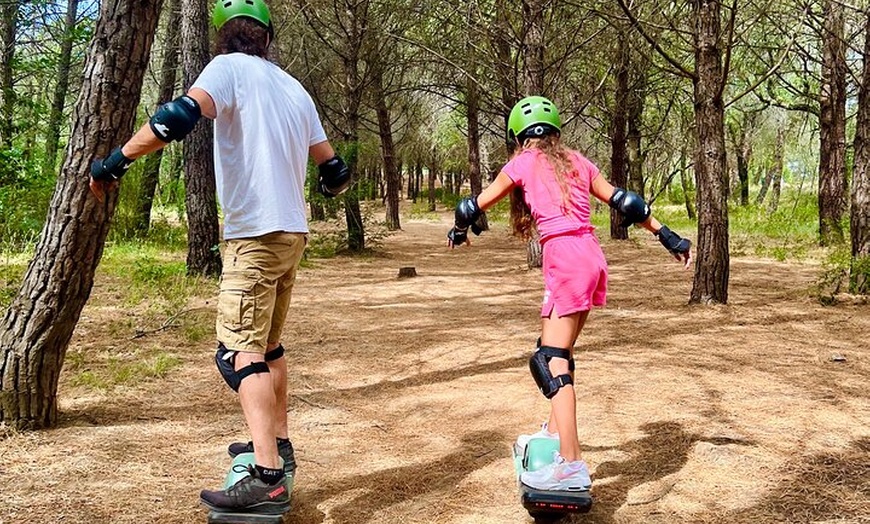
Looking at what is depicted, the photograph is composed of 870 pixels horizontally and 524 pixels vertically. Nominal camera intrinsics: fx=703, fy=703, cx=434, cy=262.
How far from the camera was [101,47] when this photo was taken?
3.55 m

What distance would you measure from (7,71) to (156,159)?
3.30 meters

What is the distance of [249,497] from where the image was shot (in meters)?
2.63

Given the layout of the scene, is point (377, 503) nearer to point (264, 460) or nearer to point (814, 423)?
point (264, 460)

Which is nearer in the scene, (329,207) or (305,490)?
(305,490)

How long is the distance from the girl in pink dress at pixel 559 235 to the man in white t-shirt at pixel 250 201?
2.63ft

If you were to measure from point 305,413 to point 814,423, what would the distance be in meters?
2.88

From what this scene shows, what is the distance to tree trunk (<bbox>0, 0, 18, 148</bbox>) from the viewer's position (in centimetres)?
1084

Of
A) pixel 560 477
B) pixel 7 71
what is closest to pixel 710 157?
pixel 560 477

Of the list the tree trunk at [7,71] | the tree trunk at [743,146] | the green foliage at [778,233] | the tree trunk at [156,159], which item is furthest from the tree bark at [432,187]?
the tree trunk at [7,71]

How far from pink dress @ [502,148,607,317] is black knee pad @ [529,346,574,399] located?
0.52 feet

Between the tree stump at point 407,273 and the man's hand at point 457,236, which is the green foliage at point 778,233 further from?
the man's hand at point 457,236

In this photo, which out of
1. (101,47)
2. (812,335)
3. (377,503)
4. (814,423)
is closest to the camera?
(377,503)

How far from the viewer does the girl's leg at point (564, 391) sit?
111 inches

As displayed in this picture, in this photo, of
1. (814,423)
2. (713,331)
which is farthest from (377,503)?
(713,331)
